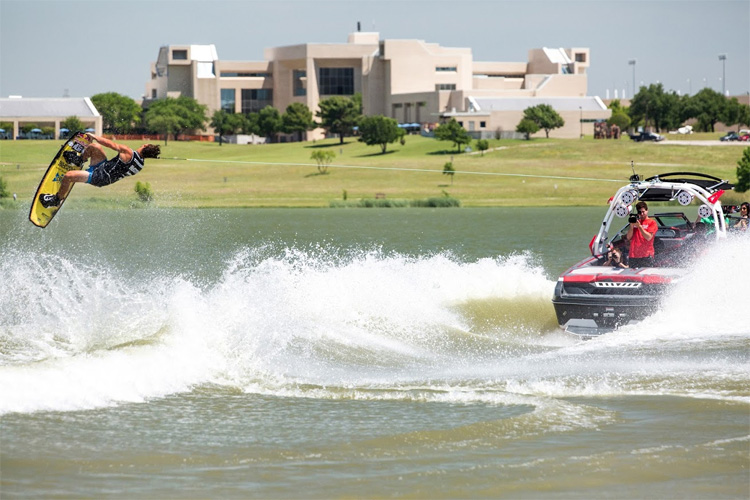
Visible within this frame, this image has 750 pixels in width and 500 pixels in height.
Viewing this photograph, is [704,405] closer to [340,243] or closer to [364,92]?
[340,243]

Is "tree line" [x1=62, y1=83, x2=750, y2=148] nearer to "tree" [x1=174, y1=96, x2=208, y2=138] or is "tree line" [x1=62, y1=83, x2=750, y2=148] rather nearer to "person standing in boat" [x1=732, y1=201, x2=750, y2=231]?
"tree" [x1=174, y1=96, x2=208, y2=138]

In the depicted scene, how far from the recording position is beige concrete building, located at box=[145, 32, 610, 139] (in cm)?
14700

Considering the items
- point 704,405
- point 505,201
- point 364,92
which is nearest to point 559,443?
point 704,405

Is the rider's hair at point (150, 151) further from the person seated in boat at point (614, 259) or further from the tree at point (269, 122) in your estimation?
the tree at point (269, 122)

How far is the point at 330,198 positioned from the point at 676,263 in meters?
61.0

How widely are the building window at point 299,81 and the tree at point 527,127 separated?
147 ft

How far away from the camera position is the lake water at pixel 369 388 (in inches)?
339

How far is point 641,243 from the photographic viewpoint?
640 inches

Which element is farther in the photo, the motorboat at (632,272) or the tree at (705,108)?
the tree at (705,108)

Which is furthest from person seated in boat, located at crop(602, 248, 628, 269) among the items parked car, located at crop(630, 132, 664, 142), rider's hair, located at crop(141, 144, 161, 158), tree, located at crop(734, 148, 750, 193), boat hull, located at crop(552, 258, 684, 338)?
parked car, located at crop(630, 132, 664, 142)

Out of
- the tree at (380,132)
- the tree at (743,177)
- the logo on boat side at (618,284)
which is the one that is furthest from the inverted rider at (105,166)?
the tree at (380,132)

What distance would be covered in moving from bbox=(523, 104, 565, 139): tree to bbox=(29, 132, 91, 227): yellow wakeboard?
112 metres

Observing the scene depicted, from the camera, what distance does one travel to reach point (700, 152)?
96.2 metres

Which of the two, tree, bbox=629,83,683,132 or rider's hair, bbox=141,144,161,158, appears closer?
rider's hair, bbox=141,144,161,158
